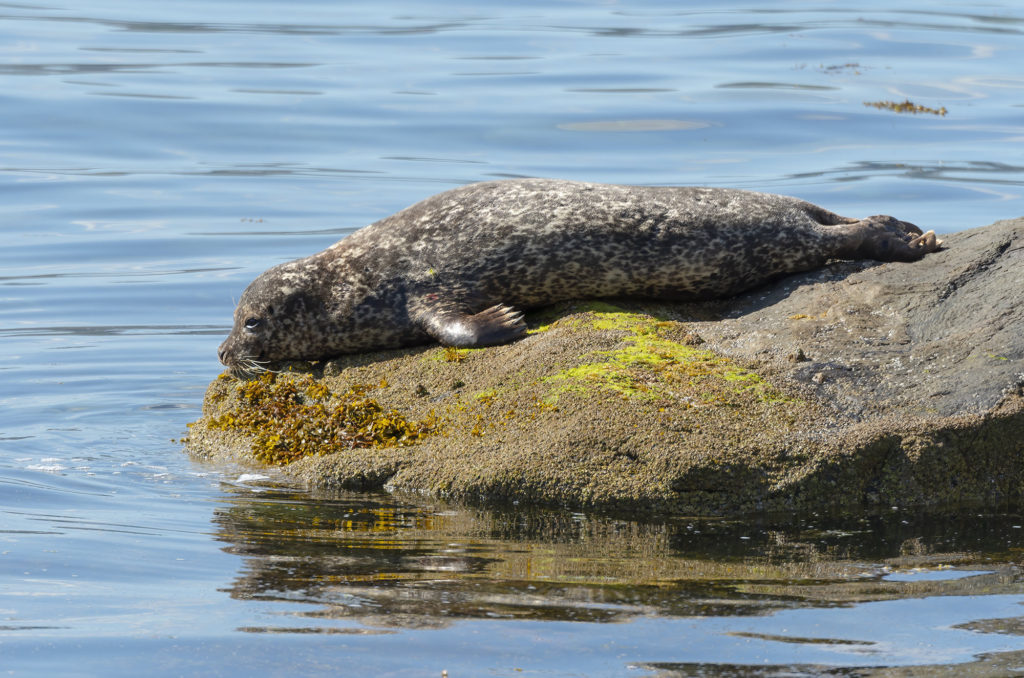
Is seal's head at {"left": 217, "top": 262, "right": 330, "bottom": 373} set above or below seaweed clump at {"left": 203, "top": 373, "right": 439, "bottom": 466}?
above

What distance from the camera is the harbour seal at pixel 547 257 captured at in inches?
317

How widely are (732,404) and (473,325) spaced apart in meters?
1.74

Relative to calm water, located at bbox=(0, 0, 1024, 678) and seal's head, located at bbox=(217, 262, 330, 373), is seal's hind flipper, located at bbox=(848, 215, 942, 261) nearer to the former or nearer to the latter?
calm water, located at bbox=(0, 0, 1024, 678)

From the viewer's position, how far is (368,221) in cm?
1627

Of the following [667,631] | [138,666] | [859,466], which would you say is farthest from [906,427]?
[138,666]

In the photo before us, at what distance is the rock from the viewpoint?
249 inches

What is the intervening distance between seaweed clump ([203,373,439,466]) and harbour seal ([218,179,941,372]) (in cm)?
44

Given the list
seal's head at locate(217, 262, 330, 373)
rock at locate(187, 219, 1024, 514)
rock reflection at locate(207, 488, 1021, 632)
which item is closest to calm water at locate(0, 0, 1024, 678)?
rock reflection at locate(207, 488, 1021, 632)

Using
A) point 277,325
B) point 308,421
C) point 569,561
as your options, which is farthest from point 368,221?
point 569,561

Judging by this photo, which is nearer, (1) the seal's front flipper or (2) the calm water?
(2) the calm water

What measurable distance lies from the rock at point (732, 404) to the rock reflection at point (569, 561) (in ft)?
0.69

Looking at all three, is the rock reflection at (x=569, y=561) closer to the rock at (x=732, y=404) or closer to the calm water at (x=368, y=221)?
the calm water at (x=368, y=221)

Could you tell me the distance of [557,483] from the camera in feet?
21.4

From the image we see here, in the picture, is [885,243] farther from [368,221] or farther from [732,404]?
[368,221]
